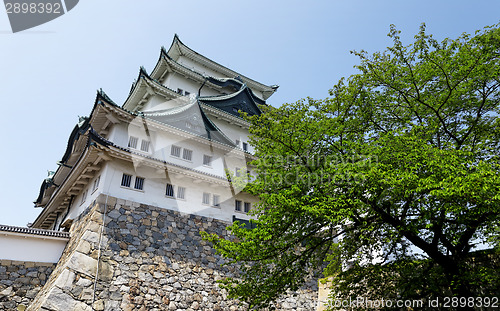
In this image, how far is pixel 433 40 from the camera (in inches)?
382

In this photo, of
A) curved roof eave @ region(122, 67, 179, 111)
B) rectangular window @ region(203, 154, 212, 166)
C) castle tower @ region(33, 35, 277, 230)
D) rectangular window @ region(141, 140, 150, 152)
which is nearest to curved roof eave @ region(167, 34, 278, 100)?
castle tower @ region(33, 35, 277, 230)

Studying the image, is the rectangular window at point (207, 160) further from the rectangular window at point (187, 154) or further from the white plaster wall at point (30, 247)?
the white plaster wall at point (30, 247)

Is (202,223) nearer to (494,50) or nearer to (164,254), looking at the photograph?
(164,254)

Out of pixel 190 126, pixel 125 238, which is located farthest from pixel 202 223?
pixel 190 126

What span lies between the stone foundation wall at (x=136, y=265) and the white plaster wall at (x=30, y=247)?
78 centimetres

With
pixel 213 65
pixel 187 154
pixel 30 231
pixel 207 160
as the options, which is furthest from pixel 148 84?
pixel 30 231

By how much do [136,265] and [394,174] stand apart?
11358 millimetres

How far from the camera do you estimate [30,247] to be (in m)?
13.7

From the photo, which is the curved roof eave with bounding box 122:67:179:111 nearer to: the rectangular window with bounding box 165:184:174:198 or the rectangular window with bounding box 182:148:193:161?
the rectangular window with bounding box 182:148:193:161

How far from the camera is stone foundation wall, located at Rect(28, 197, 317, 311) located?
11680 millimetres

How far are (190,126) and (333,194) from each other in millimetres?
12895

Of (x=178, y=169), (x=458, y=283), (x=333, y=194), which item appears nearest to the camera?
(x=458, y=283)

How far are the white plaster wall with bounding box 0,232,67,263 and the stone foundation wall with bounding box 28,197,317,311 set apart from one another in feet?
2.55

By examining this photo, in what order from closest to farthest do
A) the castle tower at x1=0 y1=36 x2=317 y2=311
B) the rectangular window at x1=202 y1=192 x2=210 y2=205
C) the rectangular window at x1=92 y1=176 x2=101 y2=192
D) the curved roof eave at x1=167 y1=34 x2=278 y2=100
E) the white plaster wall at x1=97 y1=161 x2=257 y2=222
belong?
the castle tower at x1=0 y1=36 x2=317 y2=311
the white plaster wall at x1=97 y1=161 x2=257 y2=222
the rectangular window at x1=92 y1=176 x2=101 y2=192
the rectangular window at x1=202 y1=192 x2=210 y2=205
the curved roof eave at x1=167 y1=34 x2=278 y2=100
